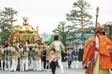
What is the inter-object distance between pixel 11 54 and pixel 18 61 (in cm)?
87

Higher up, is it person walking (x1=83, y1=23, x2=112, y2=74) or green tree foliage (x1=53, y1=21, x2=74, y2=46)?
person walking (x1=83, y1=23, x2=112, y2=74)

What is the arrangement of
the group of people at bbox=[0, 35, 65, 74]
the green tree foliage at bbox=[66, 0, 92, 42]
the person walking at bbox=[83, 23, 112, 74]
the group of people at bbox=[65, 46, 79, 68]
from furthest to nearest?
the green tree foliage at bbox=[66, 0, 92, 42]
the group of people at bbox=[65, 46, 79, 68]
the group of people at bbox=[0, 35, 65, 74]
the person walking at bbox=[83, 23, 112, 74]

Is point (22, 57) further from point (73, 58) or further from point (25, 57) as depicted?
point (73, 58)

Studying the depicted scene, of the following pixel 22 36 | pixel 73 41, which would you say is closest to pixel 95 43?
pixel 22 36

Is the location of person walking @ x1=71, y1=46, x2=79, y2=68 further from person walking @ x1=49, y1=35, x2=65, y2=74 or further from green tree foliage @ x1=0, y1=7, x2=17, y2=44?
green tree foliage @ x1=0, y1=7, x2=17, y2=44

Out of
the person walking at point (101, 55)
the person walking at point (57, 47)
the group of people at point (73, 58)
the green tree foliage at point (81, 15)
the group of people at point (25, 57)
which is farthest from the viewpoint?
the green tree foliage at point (81, 15)

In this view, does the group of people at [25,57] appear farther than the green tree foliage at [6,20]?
No

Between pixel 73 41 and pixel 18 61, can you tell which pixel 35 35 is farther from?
pixel 73 41

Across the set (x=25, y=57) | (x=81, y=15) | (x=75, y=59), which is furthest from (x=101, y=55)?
(x=81, y=15)

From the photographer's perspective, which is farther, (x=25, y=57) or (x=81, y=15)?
(x=81, y=15)

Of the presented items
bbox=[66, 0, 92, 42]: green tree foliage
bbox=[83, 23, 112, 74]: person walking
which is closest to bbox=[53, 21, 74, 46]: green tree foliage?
bbox=[66, 0, 92, 42]: green tree foliage

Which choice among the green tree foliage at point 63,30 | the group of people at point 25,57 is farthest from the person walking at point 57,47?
the green tree foliage at point 63,30

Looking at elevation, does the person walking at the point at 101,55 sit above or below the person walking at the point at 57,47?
above

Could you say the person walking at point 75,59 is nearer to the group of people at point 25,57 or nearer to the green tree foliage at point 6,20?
the group of people at point 25,57
